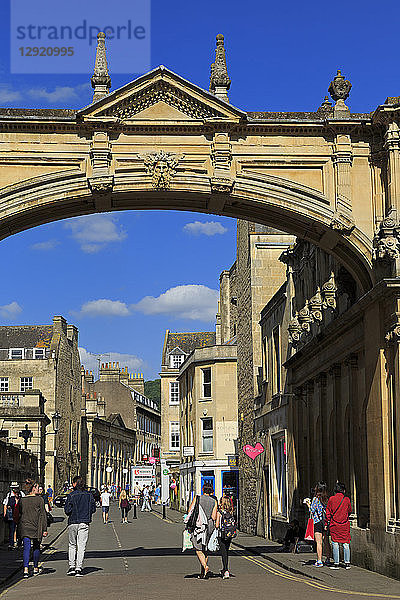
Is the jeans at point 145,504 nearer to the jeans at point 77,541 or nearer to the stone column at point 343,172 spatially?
the jeans at point 77,541

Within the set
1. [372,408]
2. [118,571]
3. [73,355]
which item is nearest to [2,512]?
[118,571]

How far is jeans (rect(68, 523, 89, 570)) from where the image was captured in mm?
17562

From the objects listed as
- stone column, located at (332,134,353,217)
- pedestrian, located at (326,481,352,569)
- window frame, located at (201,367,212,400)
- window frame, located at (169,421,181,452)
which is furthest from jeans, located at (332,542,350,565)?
window frame, located at (169,421,181,452)

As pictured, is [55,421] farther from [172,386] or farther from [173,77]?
[173,77]

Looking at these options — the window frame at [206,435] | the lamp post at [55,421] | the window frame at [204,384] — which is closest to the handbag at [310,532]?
the window frame at [206,435]

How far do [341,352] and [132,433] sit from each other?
8784 centimetres

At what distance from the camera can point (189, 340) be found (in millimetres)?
90750

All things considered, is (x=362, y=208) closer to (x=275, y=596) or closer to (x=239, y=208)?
(x=239, y=208)

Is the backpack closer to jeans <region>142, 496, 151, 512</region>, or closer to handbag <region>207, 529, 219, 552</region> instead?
handbag <region>207, 529, 219, 552</region>

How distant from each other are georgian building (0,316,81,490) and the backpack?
3623 centimetres

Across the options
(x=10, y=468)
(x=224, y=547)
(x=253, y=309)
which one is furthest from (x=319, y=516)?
(x=253, y=309)

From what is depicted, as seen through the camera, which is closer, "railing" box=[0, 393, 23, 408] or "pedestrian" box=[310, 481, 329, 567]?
"pedestrian" box=[310, 481, 329, 567]

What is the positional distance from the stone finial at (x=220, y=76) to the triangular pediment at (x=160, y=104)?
425mm

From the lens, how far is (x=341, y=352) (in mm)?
22156
